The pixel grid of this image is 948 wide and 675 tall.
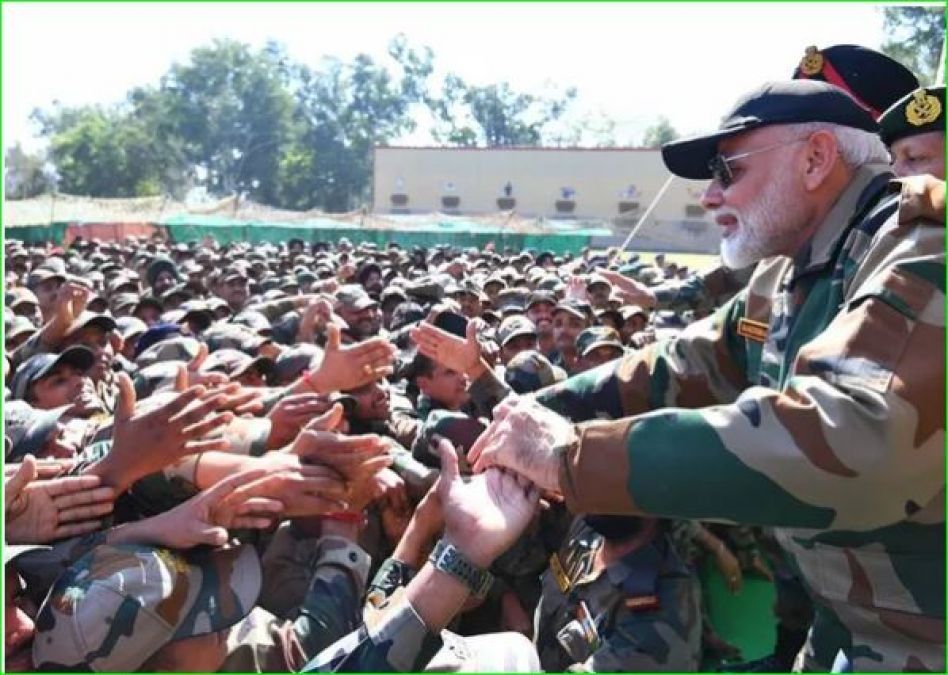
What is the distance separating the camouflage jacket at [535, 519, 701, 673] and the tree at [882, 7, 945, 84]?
3051cm

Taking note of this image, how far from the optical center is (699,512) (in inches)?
67.5

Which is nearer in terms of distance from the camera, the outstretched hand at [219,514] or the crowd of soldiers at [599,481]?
the crowd of soldiers at [599,481]

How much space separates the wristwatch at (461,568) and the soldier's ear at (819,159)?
1.25 m

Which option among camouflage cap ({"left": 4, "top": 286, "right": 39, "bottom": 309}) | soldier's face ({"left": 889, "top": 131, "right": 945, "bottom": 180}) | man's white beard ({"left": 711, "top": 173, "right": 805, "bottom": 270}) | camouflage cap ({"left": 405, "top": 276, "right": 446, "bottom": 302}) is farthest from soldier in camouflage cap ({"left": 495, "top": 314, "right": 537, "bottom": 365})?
camouflage cap ({"left": 4, "top": 286, "right": 39, "bottom": 309})

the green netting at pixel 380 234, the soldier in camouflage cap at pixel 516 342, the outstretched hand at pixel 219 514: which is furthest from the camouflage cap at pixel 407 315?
the green netting at pixel 380 234

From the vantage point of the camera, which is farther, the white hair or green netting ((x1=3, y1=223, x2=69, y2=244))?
green netting ((x1=3, y1=223, x2=69, y2=244))

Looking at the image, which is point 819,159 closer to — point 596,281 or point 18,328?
point 18,328

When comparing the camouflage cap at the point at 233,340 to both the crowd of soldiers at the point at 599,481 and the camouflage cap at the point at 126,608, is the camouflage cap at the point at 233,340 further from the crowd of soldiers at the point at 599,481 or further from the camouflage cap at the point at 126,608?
the camouflage cap at the point at 126,608

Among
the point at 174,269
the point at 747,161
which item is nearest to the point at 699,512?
the point at 747,161

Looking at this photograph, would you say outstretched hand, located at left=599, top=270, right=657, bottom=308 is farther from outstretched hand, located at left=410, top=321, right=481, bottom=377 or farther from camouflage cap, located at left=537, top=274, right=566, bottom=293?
outstretched hand, located at left=410, top=321, right=481, bottom=377

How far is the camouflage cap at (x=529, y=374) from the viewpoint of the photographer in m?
4.97

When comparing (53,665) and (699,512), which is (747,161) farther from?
(53,665)

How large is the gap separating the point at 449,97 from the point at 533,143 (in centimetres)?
777

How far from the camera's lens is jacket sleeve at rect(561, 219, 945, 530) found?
1.63 m
